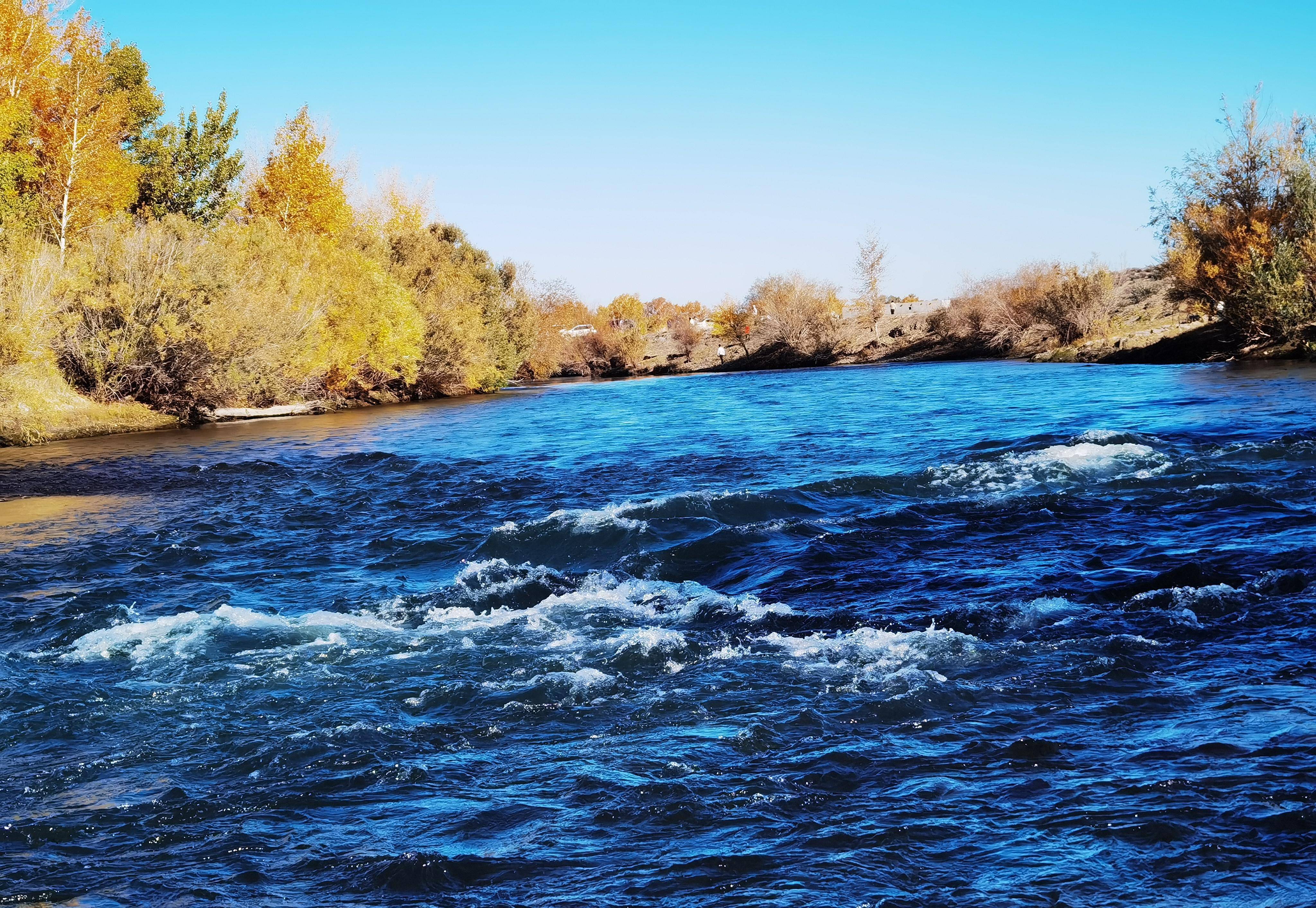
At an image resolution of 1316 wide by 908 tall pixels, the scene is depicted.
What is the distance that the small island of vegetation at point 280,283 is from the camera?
36.0 metres

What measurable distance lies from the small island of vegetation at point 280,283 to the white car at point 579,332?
20878 mm

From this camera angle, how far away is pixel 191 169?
56.7m

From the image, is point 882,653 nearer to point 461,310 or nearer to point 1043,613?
point 1043,613

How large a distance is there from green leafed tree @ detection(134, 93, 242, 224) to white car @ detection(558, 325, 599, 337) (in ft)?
129

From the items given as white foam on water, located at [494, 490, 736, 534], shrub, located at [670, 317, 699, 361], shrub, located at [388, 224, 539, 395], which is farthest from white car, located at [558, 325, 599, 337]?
white foam on water, located at [494, 490, 736, 534]

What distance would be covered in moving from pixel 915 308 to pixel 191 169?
6526 centimetres

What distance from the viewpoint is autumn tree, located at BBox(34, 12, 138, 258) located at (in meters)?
46.6

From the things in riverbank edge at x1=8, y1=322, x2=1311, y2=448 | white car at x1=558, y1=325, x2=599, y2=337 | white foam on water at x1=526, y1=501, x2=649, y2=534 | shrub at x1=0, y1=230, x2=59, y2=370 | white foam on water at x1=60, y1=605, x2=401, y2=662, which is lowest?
white foam on water at x1=60, y1=605, x2=401, y2=662

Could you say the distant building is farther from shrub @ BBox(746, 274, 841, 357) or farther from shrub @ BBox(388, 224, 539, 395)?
shrub @ BBox(388, 224, 539, 395)

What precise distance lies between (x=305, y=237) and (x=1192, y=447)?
4249cm

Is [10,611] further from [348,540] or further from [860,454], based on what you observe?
[860,454]

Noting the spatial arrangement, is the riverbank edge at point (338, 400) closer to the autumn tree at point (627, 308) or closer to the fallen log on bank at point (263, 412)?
the fallen log on bank at point (263, 412)

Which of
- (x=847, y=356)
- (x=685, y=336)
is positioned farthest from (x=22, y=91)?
(x=685, y=336)

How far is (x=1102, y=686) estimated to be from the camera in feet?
24.5
